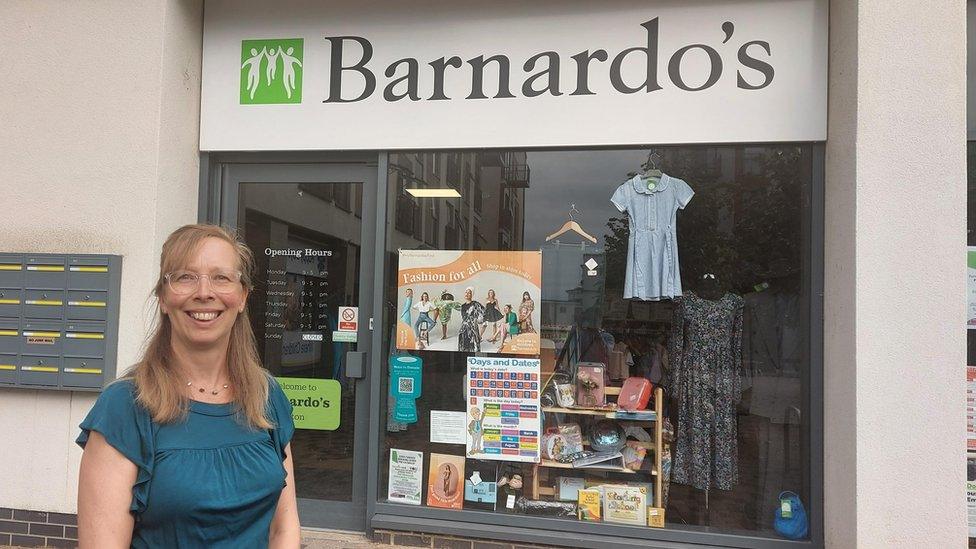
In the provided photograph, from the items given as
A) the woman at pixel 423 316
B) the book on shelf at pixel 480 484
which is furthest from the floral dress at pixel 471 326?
the book on shelf at pixel 480 484

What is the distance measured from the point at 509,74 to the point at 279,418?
3.01 metres

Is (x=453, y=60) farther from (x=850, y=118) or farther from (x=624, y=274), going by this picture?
(x=850, y=118)

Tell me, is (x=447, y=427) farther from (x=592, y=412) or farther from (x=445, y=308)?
(x=592, y=412)

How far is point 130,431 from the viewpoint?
1.29 meters

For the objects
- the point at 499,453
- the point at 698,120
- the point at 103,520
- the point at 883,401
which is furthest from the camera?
the point at 499,453

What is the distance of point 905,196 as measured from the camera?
10.4 ft

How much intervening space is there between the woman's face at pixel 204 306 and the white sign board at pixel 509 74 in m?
2.70

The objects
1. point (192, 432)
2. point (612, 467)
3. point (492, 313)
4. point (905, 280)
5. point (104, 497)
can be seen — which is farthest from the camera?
point (492, 313)

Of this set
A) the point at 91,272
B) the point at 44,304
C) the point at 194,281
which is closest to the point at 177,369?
the point at 194,281

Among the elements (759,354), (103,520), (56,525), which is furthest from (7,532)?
(759,354)

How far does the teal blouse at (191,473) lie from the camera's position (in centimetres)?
129

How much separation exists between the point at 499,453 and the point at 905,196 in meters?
2.84

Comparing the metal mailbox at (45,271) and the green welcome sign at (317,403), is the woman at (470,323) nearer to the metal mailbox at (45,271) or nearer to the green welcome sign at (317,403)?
the green welcome sign at (317,403)

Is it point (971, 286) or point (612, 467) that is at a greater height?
point (971, 286)
